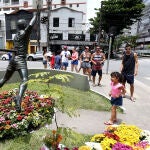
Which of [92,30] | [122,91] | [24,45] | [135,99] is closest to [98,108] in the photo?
[122,91]

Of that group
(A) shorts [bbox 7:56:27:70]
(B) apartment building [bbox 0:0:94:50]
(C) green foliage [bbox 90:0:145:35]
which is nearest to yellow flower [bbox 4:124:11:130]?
(A) shorts [bbox 7:56:27:70]

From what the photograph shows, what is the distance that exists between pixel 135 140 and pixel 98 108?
4.08m

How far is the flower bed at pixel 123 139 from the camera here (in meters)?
4.35

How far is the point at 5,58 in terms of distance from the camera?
1449 inches

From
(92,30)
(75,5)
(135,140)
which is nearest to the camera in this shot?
(135,140)

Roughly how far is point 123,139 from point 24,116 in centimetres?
254

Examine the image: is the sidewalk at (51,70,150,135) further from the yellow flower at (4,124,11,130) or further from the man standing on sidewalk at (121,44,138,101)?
the yellow flower at (4,124,11,130)

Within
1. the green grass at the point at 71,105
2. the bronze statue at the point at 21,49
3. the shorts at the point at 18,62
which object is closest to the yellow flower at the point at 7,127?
the green grass at the point at 71,105

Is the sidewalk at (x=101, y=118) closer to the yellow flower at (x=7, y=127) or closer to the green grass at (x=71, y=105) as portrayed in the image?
the green grass at (x=71, y=105)

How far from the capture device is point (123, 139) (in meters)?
4.68

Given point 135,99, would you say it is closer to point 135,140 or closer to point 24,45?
point 24,45

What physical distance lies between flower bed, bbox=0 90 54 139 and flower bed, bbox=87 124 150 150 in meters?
1.22

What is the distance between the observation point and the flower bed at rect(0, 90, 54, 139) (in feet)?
19.9

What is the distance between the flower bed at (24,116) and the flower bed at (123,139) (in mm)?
→ 1224
